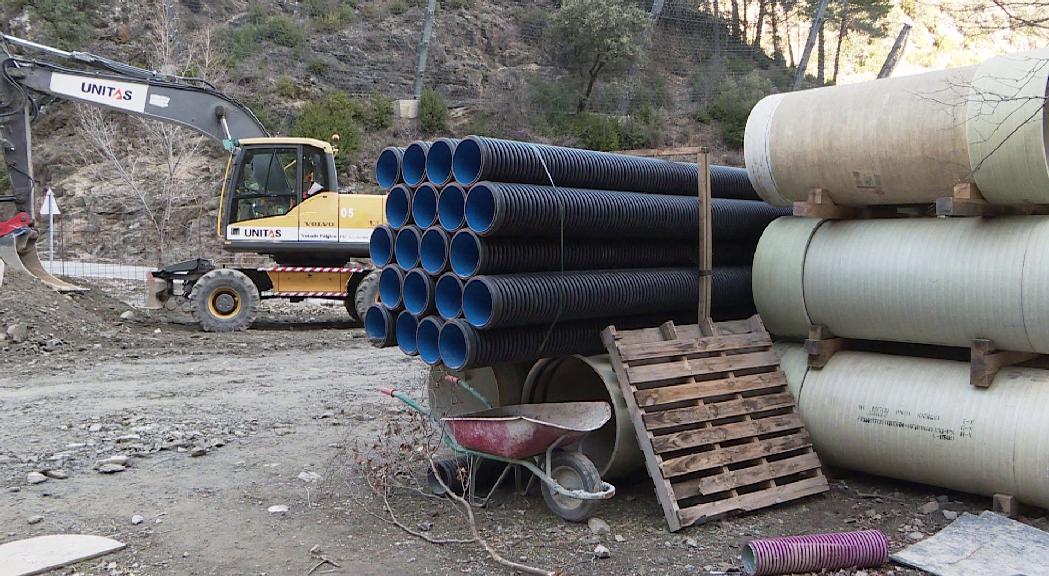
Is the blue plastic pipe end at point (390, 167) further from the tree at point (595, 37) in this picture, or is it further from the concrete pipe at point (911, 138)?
the tree at point (595, 37)

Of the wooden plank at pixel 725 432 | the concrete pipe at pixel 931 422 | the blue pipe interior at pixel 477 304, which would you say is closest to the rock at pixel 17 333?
the blue pipe interior at pixel 477 304

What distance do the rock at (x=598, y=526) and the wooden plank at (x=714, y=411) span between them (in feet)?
2.13

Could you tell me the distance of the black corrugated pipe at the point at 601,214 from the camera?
5.30 m

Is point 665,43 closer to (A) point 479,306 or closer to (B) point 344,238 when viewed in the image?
(B) point 344,238

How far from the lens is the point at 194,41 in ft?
89.8

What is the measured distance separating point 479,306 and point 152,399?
5039 millimetres

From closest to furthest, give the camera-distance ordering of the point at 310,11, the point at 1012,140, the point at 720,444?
the point at 1012,140 < the point at 720,444 < the point at 310,11

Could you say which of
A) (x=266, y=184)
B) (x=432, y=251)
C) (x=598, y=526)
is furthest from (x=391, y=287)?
(x=266, y=184)

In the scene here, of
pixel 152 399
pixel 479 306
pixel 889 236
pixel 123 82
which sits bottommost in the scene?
pixel 152 399

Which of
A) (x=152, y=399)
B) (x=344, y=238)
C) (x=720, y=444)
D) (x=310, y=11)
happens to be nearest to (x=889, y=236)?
(x=720, y=444)

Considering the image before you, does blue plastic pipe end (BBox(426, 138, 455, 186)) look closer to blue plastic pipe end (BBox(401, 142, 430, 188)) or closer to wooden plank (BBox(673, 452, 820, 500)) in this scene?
blue plastic pipe end (BBox(401, 142, 430, 188))

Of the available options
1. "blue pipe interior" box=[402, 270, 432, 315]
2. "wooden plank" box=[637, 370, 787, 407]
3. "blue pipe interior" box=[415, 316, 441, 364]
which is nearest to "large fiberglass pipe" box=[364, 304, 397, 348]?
"blue pipe interior" box=[402, 270, 432, 315]

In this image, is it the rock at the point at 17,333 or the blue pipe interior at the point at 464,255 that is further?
the rock at the point at 17,333

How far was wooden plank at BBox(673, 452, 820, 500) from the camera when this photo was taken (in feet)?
17.2
